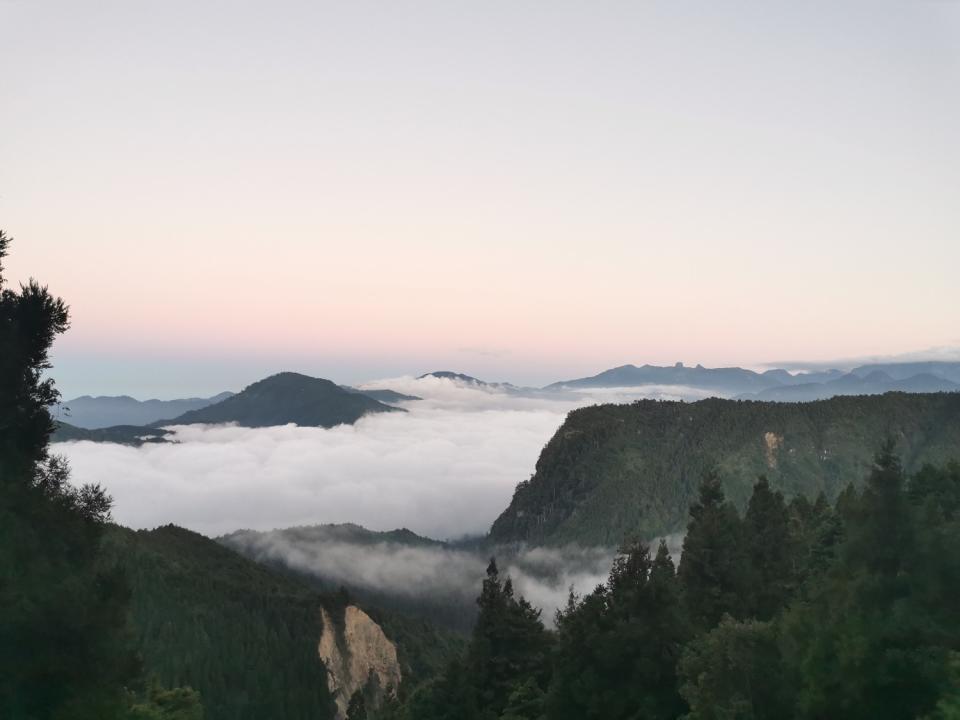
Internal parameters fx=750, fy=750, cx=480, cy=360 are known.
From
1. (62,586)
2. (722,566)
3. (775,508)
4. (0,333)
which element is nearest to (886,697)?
(722,566)

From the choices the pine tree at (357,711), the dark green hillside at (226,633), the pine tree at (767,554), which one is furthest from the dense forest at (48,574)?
the dark green hillside at (226,633)

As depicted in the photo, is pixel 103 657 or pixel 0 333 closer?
pixel 103 657

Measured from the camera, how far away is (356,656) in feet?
477

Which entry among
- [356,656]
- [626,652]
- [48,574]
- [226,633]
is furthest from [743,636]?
[356,656]

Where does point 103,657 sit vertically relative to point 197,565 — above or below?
above

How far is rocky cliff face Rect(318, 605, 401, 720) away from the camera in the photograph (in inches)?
5522

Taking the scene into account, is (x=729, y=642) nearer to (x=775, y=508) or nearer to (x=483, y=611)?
(x=483, y=611)

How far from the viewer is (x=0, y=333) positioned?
23312mm

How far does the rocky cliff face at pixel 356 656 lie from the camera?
460ft

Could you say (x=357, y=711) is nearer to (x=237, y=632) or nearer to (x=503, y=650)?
(x=503, y=650)

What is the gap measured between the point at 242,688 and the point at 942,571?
128 meters

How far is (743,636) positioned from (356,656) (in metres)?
134

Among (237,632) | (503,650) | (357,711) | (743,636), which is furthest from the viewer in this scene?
(237,632)

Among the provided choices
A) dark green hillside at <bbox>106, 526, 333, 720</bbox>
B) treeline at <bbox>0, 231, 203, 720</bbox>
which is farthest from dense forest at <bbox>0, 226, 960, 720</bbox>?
dark green hillside at <bbox>106, 526, 333, 720</bbox>
